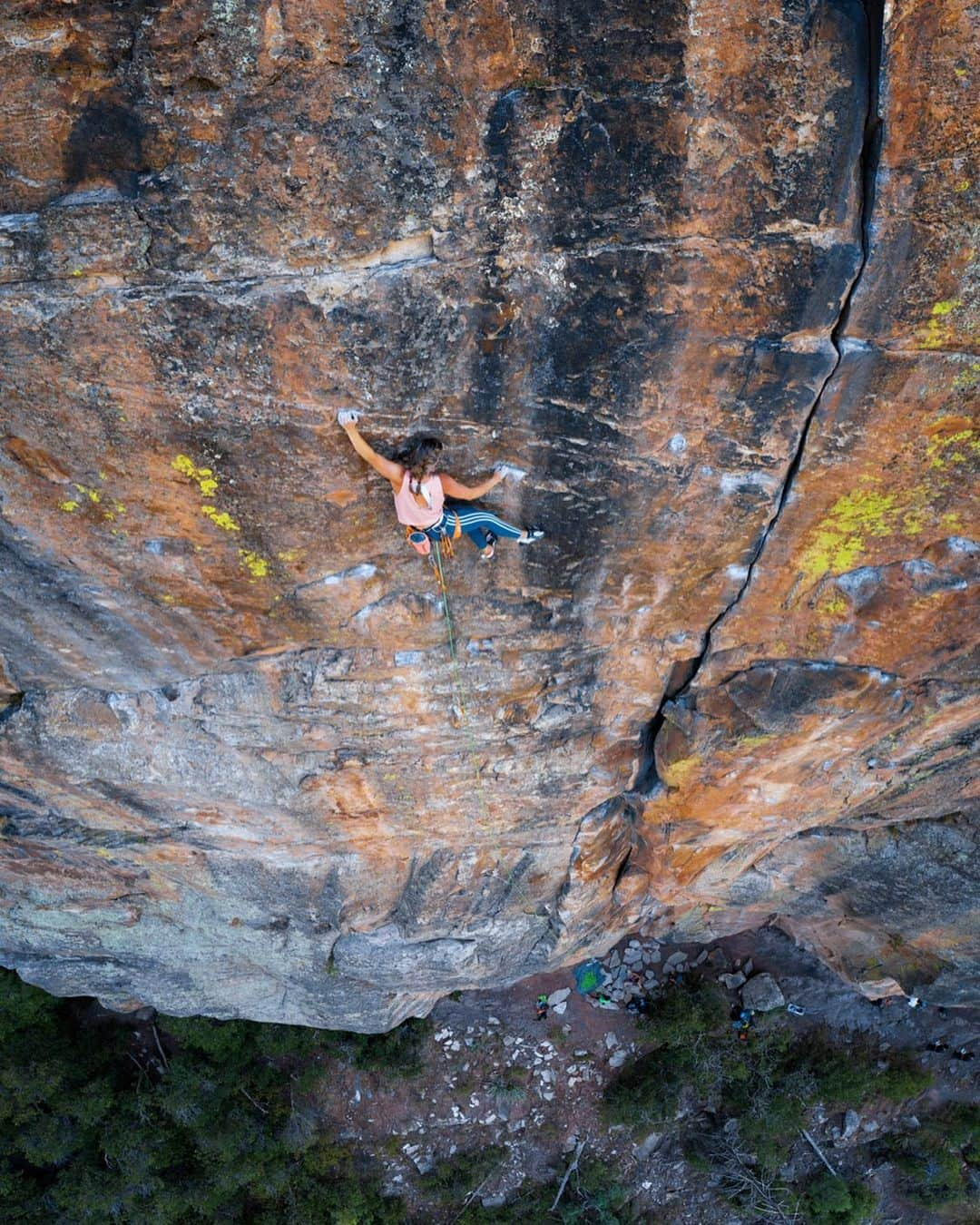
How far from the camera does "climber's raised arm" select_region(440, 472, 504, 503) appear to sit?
428 centimetres

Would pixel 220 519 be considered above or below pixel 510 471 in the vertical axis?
above

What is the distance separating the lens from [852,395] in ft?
13.0

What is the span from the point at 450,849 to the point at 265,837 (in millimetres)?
1564

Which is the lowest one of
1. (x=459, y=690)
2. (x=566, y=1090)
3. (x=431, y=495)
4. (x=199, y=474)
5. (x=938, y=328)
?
(x=566, y=1090)

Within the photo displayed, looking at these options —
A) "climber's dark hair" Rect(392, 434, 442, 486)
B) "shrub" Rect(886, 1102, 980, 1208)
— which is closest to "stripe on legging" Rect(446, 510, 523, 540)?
"climber's dark hair" Rect(392, 434, 442, 486)

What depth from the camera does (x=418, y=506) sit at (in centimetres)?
420

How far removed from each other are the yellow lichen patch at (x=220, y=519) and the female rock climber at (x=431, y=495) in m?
0.85

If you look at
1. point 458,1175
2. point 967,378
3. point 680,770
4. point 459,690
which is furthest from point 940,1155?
point 967,378

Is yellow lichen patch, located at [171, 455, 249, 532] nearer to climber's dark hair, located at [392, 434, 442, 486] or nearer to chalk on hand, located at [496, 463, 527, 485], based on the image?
climber's dark hair, located at [392, 434, 442, 486]

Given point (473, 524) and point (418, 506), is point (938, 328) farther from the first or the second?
point (418, 506)

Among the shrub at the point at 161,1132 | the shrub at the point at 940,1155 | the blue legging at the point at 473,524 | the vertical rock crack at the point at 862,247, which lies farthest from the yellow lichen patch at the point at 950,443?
the shrub at the point at 940,1155

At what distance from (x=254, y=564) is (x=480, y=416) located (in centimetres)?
159

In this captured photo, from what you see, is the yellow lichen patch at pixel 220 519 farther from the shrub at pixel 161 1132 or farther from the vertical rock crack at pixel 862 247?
the shrub at pixel 161 1132

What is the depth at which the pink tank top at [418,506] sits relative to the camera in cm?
413
